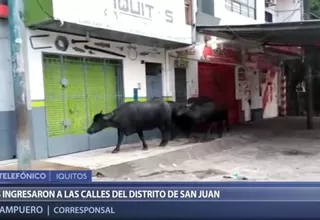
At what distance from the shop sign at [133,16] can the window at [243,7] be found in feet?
13.4

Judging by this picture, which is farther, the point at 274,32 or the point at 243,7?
the point at 243,7

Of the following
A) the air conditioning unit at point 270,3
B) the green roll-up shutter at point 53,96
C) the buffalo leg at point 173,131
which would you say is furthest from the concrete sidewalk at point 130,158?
the air conditioning unit at point 270,3

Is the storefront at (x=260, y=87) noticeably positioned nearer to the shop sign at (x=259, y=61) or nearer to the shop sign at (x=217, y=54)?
the shop sign at (x=259, y=61)

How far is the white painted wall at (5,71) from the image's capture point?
811 cm

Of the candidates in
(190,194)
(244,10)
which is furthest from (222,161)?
(244,10)

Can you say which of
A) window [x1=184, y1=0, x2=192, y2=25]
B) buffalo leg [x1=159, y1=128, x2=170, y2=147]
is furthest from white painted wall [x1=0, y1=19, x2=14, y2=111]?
window [x1=184, y1=0, x2=192, y2=25]

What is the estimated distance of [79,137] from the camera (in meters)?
9.81

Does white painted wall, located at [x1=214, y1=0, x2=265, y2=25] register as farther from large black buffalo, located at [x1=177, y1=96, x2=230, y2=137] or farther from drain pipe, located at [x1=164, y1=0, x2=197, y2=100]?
large black buffalo, located at [x1=177, y1=96, x2=230, y2=137]

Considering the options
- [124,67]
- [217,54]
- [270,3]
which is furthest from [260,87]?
[124,67]

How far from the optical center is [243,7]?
1678 cm

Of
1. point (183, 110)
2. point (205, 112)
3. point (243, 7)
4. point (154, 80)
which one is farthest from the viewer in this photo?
point (243, 7)

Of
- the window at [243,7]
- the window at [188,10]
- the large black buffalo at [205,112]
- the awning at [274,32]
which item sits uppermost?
the window at [243,7]

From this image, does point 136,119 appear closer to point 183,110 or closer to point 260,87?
point 183,110

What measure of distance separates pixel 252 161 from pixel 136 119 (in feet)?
9.01
